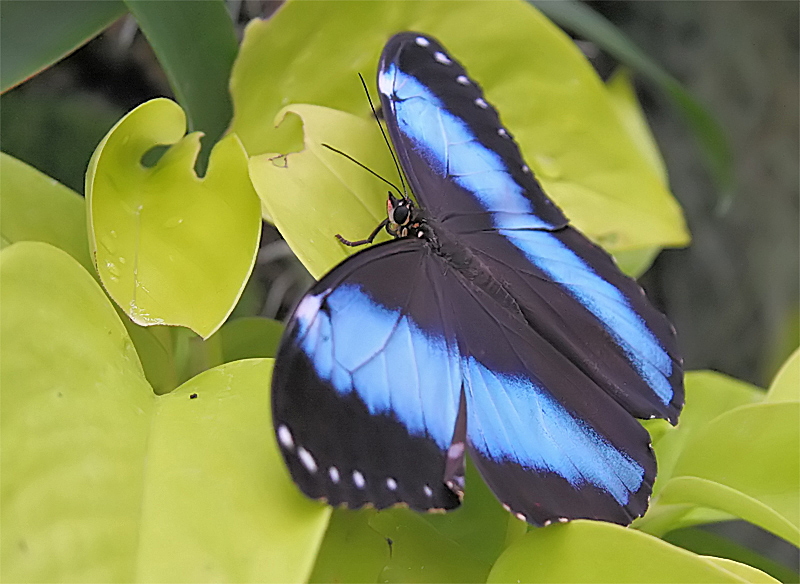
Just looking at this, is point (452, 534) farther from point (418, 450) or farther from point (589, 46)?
point (589, 46)

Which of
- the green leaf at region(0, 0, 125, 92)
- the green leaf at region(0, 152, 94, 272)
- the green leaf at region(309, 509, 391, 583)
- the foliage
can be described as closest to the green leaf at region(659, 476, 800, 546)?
the foliage

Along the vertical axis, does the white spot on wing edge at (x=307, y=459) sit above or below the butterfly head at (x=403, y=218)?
below

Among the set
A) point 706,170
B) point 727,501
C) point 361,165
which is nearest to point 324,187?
point 361,165

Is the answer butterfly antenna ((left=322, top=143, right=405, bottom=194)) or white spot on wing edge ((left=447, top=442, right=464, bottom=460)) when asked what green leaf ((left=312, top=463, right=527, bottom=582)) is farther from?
butterfly antenna ((left=322, top=143, right=405, bottom=194))

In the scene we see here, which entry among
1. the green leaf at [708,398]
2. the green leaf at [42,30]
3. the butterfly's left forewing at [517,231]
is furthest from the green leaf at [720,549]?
the green leaf at [42,30]

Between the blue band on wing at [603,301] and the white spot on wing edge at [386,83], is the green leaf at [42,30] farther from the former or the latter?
the blue band on wing at [603,301]

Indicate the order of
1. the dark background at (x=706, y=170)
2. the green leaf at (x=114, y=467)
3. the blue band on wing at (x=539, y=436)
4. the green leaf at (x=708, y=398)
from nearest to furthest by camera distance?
the green leaf at (x=114, y=467) < the blue band on wing at (x=539, y=436) < the green leaf at (x=708, y=398) < the dark background at (x=706, y=170)

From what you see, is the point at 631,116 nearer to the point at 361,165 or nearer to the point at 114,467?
the point at 361,165
